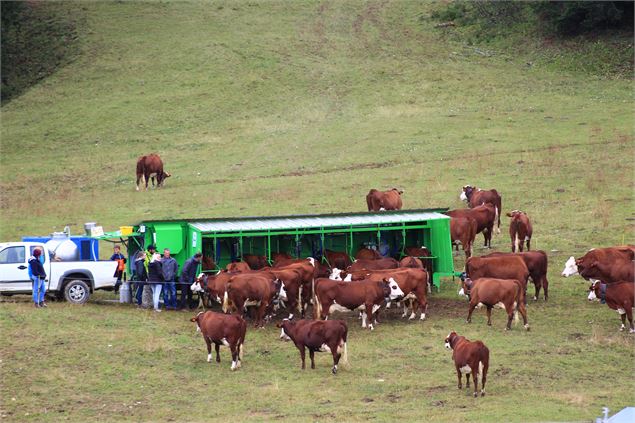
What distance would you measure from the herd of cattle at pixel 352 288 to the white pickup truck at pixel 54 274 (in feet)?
8.36

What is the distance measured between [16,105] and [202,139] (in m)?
12.9

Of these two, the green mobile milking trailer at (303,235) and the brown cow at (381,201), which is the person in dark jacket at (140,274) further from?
the brown cow at (381,201)

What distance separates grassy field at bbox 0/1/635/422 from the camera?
2027cm

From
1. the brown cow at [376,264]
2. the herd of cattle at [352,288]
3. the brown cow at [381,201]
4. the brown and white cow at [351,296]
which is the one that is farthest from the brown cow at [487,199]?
the brown and white cow at [351,296]

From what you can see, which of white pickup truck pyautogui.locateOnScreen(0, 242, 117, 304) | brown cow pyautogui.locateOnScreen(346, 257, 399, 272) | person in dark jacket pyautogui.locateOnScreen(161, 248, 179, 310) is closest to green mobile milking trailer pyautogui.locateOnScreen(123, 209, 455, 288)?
person in dark jacket pyautogui.locateOnScreen(161, 248, 179, 310)

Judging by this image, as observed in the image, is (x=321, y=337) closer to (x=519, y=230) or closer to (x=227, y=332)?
(x=227, y=332)

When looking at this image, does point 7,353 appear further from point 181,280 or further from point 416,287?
point 416,287

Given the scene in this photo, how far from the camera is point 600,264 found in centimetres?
2644

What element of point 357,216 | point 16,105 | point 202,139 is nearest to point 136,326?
point 357,216

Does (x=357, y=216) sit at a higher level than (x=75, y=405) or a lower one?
higher

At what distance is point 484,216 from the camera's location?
32.2 meters

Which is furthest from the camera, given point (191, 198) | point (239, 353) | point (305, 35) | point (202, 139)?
point (305, 35)

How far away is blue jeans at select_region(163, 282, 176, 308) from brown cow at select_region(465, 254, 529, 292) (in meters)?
6.66

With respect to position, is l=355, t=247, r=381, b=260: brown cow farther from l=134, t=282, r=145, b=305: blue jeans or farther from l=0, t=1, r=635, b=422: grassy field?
l=134, t=282, r=145, b=305: blue jeans
